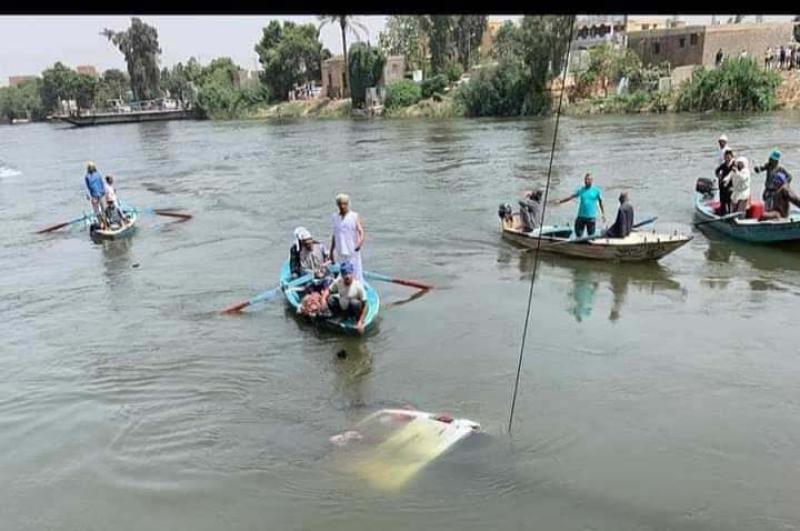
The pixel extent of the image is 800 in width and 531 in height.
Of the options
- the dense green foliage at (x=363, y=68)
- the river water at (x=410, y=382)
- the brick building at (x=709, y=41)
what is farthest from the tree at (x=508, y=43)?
the river water at (x=410, y=382)

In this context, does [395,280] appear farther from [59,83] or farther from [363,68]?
[59,83]

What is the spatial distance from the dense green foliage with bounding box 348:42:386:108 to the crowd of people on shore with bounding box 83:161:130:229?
46.2m

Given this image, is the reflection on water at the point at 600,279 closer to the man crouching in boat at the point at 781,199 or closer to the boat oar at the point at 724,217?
the boat oar at the point at 724,217

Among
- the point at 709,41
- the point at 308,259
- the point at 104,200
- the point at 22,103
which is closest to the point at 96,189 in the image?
the point at 104,200

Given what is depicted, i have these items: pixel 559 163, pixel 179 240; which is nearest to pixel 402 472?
pixel 179 240

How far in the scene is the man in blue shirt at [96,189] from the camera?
17609 mm

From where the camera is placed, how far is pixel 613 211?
1938cm

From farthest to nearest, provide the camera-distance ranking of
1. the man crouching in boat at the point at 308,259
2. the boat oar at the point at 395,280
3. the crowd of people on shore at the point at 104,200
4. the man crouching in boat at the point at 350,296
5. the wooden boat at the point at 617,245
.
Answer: the crowd of people on shore at the point at 104,200
the wooden boat at the point at 617,245
the boat oar at the point at 395,280
the man crouching in boat at the point at 308,259
the man crouching in boat at the point at 350,296

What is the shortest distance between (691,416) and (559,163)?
2066 centimetres

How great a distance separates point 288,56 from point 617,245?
63701mm

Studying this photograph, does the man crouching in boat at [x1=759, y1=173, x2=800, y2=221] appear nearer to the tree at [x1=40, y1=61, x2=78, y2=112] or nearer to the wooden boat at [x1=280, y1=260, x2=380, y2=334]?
the wooden boat at [x1=280, y1=260, x2=380, y2=334]

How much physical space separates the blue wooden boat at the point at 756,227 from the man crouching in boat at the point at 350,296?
8.28m

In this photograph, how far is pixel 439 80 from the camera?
5850cm

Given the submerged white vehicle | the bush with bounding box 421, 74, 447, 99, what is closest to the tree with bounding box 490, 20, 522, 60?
the bush with bounding box 421, 74, 447, 99
